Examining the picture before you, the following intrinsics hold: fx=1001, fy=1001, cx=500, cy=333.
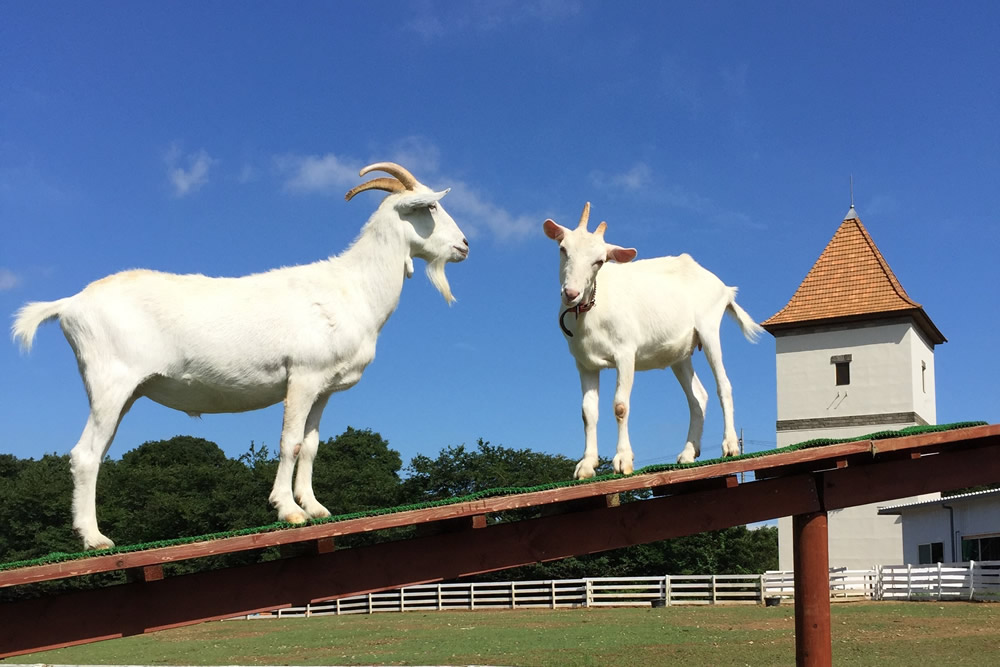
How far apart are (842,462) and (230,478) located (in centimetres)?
5197

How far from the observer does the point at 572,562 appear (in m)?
53.7

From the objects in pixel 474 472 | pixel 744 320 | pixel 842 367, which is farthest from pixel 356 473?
pixel 744 320

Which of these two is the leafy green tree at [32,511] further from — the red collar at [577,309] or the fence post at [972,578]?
the red collar at [577,309]

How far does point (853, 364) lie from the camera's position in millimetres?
44469

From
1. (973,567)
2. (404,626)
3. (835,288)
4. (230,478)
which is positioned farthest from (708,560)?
(230,478)

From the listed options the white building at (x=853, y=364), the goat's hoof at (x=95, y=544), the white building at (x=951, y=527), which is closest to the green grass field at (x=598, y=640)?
the white building at (x=951, y=527)

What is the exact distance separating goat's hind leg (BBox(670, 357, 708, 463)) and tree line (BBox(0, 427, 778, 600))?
38.2 m

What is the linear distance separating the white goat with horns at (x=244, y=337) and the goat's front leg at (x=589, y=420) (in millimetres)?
2013

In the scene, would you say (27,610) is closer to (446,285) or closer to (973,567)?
(446,285)

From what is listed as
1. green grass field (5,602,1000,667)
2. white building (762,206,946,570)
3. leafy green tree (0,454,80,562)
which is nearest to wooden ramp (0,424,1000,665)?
green grass field (5,602,1000,667)

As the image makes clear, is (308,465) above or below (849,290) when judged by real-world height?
below

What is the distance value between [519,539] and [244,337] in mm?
2571

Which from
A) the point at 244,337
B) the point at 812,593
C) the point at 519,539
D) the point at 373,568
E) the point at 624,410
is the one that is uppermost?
Result: the point at 244,337

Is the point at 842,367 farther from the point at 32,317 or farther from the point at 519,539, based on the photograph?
the point at 32,317
